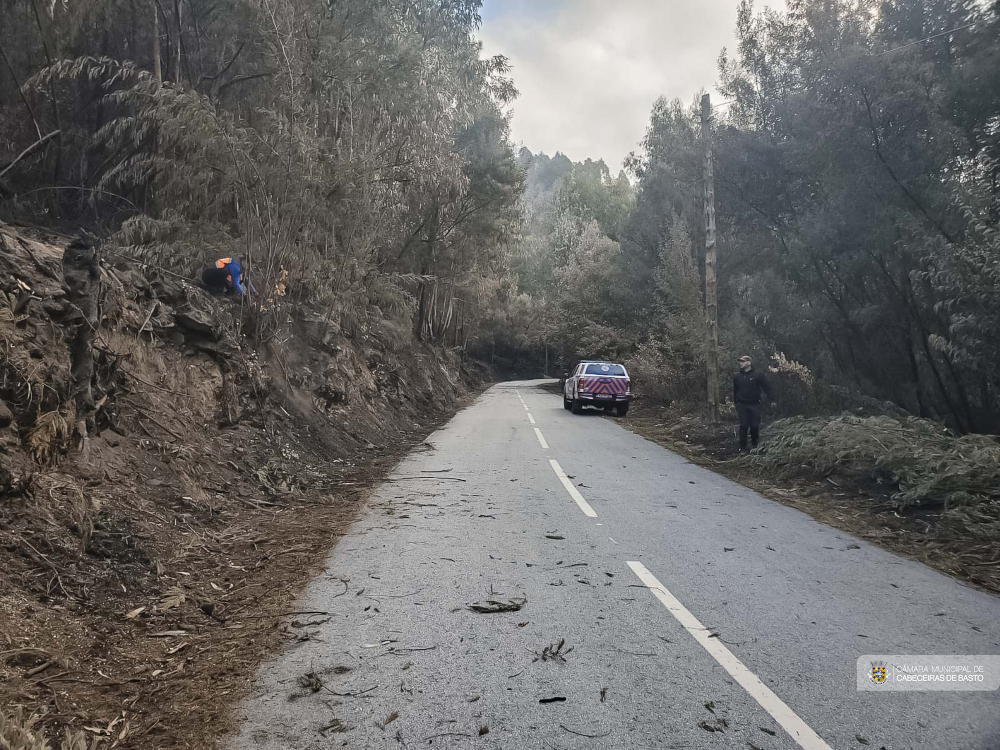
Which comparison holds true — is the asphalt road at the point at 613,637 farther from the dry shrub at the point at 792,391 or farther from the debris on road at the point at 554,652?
the dry shrub at the point at 792,391

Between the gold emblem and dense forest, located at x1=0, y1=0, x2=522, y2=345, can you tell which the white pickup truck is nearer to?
dense forest, located at x1=0, y1=0, x2=522, y2=345

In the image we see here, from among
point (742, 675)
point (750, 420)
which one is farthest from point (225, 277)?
point (750, 420)

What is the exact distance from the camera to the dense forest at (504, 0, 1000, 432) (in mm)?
12359

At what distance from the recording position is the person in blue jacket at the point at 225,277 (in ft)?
34.5

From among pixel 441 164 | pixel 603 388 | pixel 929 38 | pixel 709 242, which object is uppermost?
pixel 929 38

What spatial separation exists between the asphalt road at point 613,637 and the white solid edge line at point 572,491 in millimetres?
64

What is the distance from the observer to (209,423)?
8.73 metres

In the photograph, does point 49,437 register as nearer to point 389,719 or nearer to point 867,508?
point 389,719

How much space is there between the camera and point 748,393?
40.9 ft

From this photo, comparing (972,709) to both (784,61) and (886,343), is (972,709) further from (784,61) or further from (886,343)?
(784,61)

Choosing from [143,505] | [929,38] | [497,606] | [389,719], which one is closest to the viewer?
[389,719]

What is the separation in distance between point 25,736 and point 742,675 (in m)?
3.68

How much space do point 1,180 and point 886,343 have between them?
19059 mm

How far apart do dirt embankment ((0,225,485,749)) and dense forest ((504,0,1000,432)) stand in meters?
11.1
